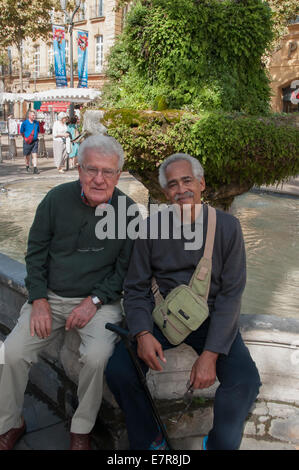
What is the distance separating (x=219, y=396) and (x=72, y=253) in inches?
43.2

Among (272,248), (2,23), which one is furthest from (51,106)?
(272,248)

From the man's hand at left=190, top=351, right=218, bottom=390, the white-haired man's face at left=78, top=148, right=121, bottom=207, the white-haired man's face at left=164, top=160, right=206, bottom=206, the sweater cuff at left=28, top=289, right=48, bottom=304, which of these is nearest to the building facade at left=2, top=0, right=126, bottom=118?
the white-haired man's face at left=78, top=148, right=121, bottom=207

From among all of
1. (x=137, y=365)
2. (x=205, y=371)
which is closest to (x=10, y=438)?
(x=137, y=365)

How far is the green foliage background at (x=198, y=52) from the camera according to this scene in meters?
3.60

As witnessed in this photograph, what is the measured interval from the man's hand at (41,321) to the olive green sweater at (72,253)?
0.07m

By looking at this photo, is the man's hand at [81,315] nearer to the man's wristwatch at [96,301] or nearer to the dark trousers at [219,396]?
the man's wristwatch at [96,301]

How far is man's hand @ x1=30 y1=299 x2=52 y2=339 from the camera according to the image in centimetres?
239

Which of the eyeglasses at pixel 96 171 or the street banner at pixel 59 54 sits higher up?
the street banner at pixel 59 54

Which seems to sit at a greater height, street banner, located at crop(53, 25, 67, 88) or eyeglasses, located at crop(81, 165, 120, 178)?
street banner, located at crop(53, 25, 67, 88)

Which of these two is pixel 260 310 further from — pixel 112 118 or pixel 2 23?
pixel 2 23

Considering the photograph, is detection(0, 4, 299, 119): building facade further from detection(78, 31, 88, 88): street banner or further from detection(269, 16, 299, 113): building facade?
detection(78, 31, 88, 88): street banner

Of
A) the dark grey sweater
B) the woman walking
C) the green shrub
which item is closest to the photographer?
the dark grey sweater

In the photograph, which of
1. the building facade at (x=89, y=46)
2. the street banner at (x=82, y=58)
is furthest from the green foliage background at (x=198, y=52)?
the building facade at (x=89, y=46)

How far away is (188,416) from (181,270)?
86 centimetres
